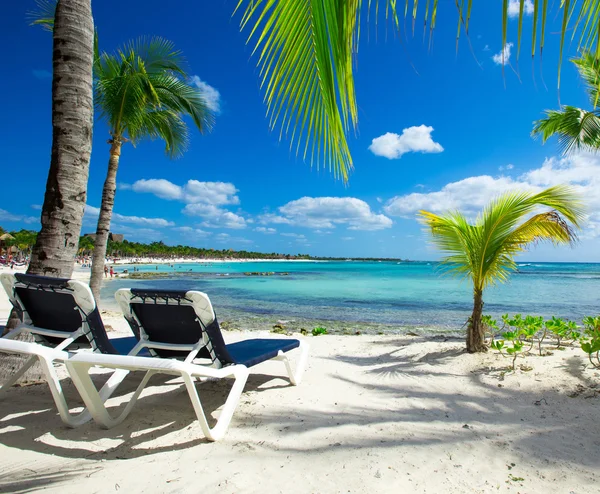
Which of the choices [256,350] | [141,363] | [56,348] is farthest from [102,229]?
[141,363]

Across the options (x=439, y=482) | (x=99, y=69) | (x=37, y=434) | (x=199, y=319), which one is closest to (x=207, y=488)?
(x=199, y=319)

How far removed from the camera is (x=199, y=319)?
2.52m

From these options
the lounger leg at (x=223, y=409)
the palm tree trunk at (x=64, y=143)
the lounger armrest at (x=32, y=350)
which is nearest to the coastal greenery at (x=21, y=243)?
the palm tree trunk at (x=64, y=143)

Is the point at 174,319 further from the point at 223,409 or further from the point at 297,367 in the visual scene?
the point at 297,367

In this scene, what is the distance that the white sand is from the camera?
6.47 feet

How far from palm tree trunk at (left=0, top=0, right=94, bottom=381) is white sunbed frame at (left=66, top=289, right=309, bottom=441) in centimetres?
135

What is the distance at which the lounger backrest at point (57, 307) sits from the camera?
2.66m

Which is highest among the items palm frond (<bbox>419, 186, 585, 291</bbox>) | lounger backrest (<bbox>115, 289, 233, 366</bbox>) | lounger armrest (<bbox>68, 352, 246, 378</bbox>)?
palm frond (<bbox>419, 186, 585, 291</bbox>)

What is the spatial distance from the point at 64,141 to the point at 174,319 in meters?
2.22

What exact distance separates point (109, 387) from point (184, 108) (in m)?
8.98

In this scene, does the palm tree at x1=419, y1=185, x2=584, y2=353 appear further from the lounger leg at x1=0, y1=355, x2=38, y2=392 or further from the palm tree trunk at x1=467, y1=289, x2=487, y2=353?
the lounger leg at x1=0, y1=355, x2=38, y2=392

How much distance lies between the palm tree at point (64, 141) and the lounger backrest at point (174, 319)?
1336 mm

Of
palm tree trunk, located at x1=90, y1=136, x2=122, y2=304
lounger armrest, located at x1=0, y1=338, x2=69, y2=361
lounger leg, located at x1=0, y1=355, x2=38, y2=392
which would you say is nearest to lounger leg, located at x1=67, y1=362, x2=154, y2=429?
lounger armrest, located at x1=0, y1=338, x2=69, y2=361

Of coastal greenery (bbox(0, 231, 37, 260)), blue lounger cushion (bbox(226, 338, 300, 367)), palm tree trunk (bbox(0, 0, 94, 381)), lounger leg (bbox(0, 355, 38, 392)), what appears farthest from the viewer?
coastal greenery (bbox(0, 231, 37, 260))
